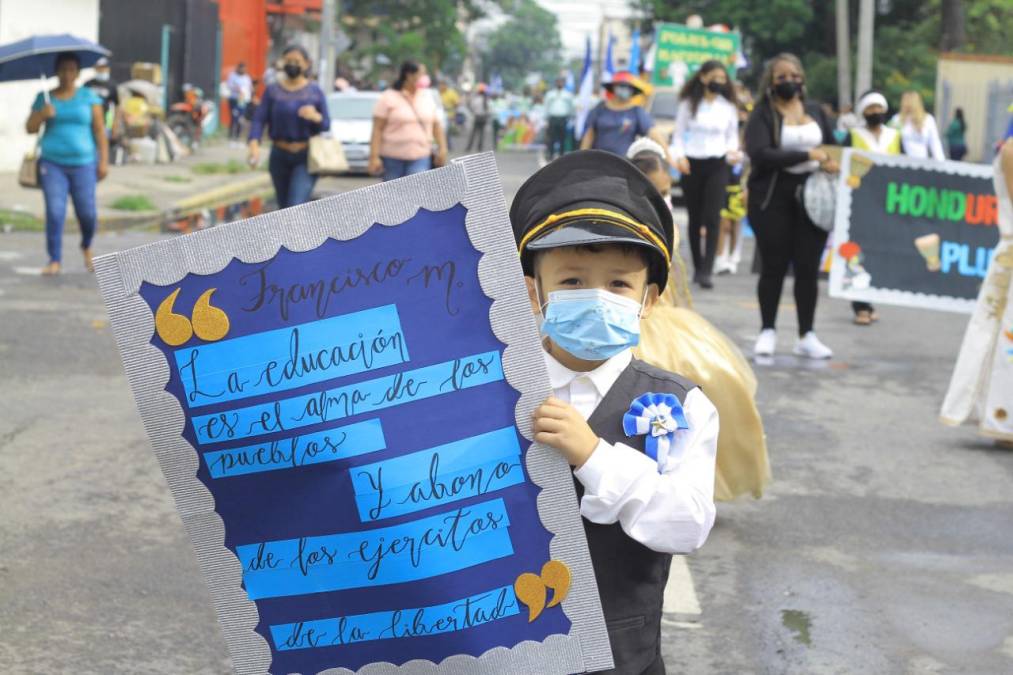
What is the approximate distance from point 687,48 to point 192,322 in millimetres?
27513

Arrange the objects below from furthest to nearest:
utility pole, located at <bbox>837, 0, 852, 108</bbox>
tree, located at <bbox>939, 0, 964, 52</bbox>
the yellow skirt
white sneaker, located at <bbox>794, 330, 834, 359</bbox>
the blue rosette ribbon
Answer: tree, located at <bbox>939, 0, 964, 52</bbox>
utility pole, located at <bbox>837, 0, 852, 108</bbox>
white sneaker, located at <bbox>794, 330, 834, 359</bbox>
the yellow skirt
the blue rosette ribbon

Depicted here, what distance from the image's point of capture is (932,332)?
11695mm

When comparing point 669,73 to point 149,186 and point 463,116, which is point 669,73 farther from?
point 463,116

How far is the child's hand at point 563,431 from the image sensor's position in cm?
251

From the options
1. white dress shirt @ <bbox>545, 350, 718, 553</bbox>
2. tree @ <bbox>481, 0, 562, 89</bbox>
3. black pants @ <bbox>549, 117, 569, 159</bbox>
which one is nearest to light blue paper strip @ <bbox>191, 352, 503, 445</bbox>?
white dress shirt @ <bbox>545, 350, 718, 553</bbox>

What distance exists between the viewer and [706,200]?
13570 mm

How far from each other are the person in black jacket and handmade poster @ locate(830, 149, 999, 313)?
11.9 inches

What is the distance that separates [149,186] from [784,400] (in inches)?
600

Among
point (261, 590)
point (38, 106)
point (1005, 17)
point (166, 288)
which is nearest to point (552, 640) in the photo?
point (261, 590)

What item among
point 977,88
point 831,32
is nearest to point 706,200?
point 977,88

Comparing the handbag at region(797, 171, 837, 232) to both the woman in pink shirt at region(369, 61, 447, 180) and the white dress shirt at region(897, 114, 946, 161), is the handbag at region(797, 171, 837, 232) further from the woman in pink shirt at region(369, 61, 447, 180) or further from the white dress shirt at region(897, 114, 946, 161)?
the woman in pink shirt at region(369, 61, 447, 180)

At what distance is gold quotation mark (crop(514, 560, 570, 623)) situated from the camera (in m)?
2.56

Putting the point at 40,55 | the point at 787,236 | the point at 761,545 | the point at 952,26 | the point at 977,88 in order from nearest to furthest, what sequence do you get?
1. the point at 761,545
2. the point at 787,236
3. the point at 40,55
4. the point at 977,88
5. the point at 952,26

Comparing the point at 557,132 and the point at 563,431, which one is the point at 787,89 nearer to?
the point at 563,431
